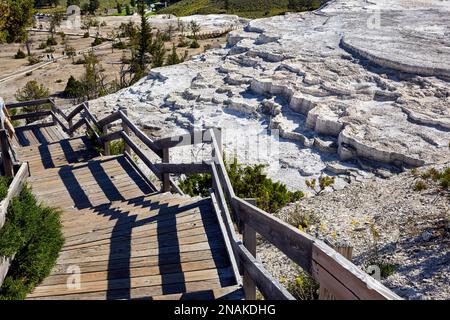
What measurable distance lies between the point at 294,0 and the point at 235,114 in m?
41.7

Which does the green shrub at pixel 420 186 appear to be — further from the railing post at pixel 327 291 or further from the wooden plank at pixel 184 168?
the railing post at pixel 327 291

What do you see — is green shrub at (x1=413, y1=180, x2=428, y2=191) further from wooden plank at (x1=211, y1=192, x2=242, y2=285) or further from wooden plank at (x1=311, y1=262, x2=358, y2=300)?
wooden plank at (x1=311, y1=262, x2=358, y2=300)

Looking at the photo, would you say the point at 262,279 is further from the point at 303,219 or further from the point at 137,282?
the point at 303,219

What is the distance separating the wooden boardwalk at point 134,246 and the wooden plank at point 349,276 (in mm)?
1256

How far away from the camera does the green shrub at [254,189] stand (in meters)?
7.96

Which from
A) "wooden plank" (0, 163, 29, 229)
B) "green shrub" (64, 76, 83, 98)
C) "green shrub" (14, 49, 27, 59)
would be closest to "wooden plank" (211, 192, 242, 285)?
"wooden plank" (0, 163, 29, 229)

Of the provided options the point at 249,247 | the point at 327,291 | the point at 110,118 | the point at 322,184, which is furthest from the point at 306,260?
the point at 110,118

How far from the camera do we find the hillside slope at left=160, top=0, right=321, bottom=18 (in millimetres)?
52403

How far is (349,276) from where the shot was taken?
80.6 inches

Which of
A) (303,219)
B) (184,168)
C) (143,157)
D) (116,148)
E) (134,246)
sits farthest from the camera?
(116,148)

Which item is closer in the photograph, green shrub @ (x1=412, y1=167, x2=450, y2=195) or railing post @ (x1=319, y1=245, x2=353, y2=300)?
railing post @ (x1=319, y1=245, x2=353, y2=300)

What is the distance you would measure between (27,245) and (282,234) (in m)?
2.36

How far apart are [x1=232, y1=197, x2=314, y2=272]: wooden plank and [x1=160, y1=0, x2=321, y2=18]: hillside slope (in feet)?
163
